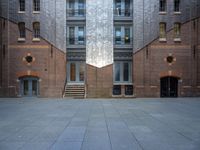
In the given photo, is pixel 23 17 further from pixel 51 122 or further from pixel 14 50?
pixel 51 122

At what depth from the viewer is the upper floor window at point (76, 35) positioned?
29.2 metres

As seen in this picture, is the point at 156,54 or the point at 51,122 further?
the point at 156,54

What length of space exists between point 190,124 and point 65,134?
18.6 feet

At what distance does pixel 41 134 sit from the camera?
9.44 metres

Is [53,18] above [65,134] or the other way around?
above

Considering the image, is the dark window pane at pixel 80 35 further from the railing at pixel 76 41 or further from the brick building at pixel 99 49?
the brick building at pixel 99 49

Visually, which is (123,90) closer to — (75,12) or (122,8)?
(122,8)

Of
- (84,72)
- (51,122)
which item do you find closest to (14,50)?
(84,72)

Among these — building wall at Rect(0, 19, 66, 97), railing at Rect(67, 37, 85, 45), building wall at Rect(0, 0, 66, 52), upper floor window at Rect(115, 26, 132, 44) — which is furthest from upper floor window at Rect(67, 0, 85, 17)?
building wall at Rect(0, 19, 66, 97)

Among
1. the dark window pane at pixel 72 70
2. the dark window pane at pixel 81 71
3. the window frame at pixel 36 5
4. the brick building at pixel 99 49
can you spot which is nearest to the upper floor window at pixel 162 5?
the brick building at pixel 99 49

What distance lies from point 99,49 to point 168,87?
846 cm

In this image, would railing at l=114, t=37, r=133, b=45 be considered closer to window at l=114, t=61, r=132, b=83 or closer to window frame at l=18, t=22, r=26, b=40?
window at l=114, t=61, r=132, b=83

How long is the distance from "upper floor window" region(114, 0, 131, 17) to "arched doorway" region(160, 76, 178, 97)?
8.25m

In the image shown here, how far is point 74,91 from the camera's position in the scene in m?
28.3
